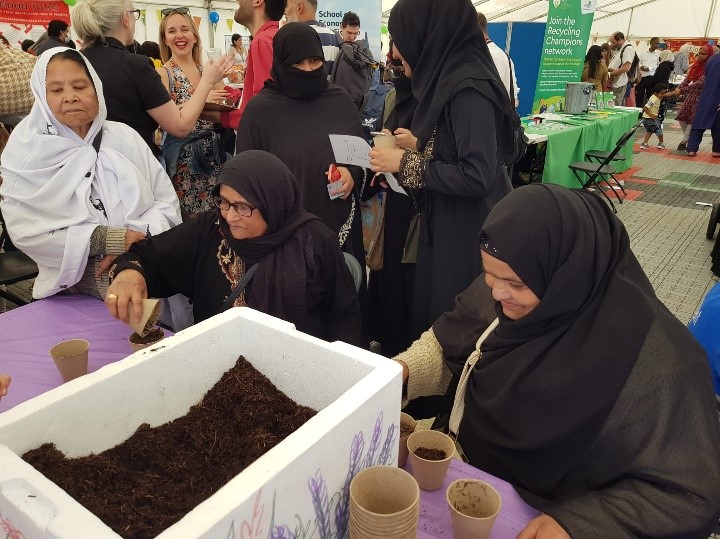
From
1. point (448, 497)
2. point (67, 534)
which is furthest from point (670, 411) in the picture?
point (67, 534)

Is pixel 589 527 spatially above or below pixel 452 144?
below

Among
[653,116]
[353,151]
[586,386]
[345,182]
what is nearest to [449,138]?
[353,151]

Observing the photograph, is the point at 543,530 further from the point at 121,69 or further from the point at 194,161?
the point at 194,161

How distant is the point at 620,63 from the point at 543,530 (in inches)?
427

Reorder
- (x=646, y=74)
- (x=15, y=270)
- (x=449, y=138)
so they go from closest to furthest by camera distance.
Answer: (x=449, y=138) < (x=15, y=270) < (x=646, y=74)

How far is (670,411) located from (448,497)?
1.56 feet

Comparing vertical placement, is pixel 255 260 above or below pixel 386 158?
below

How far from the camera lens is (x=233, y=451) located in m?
0.85

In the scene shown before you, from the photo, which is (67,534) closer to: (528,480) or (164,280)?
(528,480)

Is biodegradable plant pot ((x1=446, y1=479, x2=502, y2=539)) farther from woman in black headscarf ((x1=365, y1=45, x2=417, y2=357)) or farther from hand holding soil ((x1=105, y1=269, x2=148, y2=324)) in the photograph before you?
woman in black headscarf ((x1=365, y1=45, x2=417, y2=357))

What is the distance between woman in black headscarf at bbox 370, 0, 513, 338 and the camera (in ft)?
6.33

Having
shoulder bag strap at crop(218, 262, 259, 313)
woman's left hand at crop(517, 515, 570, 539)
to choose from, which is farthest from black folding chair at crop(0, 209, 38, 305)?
woman's left hand at crop(517, 515, 570, 539)

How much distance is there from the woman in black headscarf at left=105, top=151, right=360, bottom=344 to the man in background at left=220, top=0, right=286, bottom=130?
141cm

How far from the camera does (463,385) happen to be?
1328 millimetres
